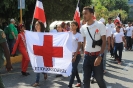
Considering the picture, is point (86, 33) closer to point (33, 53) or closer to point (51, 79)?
point (33, 53)

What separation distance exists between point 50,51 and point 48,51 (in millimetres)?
54

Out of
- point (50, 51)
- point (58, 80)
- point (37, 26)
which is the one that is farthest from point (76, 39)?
point (58, 80)

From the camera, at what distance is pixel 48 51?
21.4 ft

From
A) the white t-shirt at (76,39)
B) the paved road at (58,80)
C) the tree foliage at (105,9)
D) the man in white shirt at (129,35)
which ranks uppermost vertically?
the tree foliage at (105,9)

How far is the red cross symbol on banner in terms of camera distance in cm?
643

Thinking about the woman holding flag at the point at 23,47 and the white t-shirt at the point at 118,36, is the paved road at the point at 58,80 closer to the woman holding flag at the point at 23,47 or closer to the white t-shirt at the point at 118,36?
the woman holding flag at the point at 23,47

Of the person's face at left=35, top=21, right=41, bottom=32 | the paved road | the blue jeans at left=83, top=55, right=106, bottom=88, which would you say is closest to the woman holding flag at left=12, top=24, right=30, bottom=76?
the paved road

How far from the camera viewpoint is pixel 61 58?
6371 mm

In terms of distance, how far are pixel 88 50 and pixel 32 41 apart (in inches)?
93.8

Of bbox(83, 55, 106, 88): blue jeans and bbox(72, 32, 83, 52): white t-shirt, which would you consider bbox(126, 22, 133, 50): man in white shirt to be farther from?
bbox(83, 55, 106, 88): blue jeans

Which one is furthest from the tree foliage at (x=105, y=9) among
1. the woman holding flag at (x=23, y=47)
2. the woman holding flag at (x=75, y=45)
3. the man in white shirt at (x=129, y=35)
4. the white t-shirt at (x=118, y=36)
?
the woman holding flag at (x=75, y=45)

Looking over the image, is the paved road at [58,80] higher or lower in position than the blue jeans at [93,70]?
lower

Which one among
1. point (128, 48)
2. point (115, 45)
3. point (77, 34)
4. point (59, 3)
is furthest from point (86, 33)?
point (128, 48)

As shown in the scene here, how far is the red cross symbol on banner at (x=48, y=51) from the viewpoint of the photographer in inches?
253
